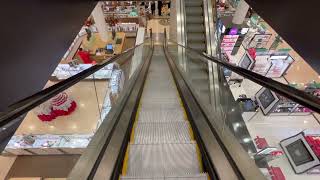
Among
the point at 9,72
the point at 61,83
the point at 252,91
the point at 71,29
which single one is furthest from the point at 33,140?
the point at 252,91

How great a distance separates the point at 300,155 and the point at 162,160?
6186 millimetres

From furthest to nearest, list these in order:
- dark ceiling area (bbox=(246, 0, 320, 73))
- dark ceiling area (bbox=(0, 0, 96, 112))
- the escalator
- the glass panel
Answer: the glass panel, dark ceiling area (bbox=(246, 0, 320, 73)), dark ceiling area (bbox=(0, 0, 96, 112)), the escalator

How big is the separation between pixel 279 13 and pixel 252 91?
6362mm

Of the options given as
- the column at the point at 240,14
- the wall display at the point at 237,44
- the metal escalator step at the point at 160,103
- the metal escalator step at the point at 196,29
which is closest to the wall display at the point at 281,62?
the wall display at the point at 237,44

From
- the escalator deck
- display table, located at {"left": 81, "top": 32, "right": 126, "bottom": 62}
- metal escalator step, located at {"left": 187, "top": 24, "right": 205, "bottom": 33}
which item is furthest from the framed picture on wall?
display table, located at {"left": 81, "top": 32, "right": 126, "bottom": 62}

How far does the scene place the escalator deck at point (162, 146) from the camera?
1888 millimetres

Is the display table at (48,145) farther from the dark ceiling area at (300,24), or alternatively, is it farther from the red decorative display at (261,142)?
the dark ceiling area at (300,24)

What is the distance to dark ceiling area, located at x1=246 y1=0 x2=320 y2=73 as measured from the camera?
2344 millimetres

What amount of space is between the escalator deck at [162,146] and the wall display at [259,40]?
8633 millimetres

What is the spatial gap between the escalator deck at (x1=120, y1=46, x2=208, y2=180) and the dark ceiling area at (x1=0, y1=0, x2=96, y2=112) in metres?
1.19

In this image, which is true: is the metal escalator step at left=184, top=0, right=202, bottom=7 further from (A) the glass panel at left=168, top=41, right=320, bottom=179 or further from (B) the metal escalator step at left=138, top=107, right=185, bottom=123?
(B) the metal escalator step at left=138, top=107, right=185, bottom=123

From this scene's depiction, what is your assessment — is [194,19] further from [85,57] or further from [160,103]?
[85,57]

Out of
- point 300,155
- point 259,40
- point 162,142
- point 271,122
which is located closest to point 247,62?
point 259,40

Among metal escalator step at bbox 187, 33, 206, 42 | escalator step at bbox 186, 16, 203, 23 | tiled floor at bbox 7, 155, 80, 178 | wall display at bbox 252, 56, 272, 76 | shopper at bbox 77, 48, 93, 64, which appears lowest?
tiled floor at bbox 7, 155, 80, 178
